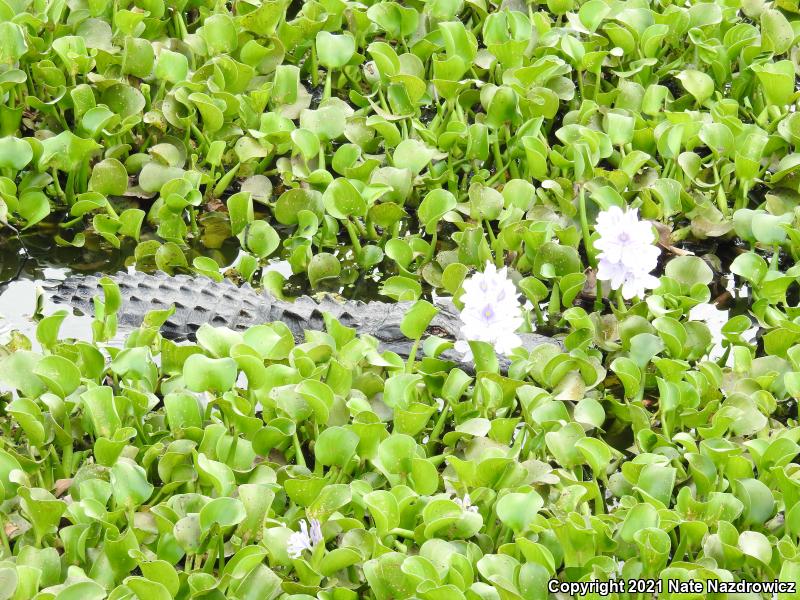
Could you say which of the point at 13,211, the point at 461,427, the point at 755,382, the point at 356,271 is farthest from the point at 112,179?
the point at 755,382

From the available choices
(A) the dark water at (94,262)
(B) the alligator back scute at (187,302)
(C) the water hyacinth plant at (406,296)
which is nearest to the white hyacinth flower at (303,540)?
(C) the water hyacinth plant at (406,296)

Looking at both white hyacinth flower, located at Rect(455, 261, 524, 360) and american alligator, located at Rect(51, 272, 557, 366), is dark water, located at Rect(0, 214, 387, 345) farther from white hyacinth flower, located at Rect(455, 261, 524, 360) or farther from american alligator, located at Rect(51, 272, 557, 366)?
white hyacinth flower, located at Rect(455, 261, 524, 360)

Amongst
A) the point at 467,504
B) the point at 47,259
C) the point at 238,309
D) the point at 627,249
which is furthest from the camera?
the point at 47,259

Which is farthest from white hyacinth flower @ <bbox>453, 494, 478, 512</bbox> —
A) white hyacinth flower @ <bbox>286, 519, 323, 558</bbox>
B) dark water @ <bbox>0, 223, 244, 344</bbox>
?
dark water @ <bbox>0, 223, 244, 344</bbox>

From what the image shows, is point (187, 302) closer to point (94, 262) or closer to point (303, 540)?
point (94, 262)

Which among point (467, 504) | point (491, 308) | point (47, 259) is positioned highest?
point (491, 308)

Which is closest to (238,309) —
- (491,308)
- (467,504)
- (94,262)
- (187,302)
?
(187,302)

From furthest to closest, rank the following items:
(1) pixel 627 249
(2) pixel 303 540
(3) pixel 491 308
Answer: (1) pixel 627 249 < (3) pixel 491 308 < (2) pixel 303 540
